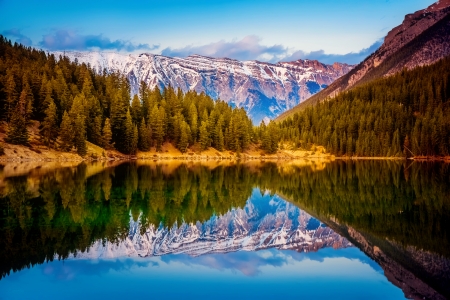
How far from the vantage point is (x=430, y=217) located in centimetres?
3108

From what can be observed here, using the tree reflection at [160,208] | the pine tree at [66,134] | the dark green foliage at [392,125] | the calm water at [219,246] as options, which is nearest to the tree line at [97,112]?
the pine tree at [66,134]

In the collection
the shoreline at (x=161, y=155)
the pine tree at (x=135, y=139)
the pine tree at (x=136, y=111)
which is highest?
the pine tree at (x=136, y=111)

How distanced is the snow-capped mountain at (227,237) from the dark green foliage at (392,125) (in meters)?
136

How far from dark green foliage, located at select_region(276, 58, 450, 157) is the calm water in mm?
123673

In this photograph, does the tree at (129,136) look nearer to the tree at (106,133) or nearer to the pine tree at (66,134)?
the tree at (106,133)

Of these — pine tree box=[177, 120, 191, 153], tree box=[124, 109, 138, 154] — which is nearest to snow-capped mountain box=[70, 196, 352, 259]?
tree box=[124, 109, 138, 154]

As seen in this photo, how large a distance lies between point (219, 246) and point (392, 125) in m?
165

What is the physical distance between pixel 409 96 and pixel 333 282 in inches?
7621

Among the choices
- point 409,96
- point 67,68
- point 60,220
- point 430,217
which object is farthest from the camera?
point 409,96

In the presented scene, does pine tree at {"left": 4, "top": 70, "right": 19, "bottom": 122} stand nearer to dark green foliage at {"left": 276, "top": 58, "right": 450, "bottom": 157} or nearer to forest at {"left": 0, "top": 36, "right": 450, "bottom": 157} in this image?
forest at {"left": 0, "top": 36, "right": 450, "bottom": 157}

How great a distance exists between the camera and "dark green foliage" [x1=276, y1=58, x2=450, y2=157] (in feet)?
503

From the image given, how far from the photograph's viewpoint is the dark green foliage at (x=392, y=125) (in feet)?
503

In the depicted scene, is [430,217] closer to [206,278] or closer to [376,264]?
[376,264]

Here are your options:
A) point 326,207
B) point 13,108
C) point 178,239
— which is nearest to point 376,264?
point 178,239
